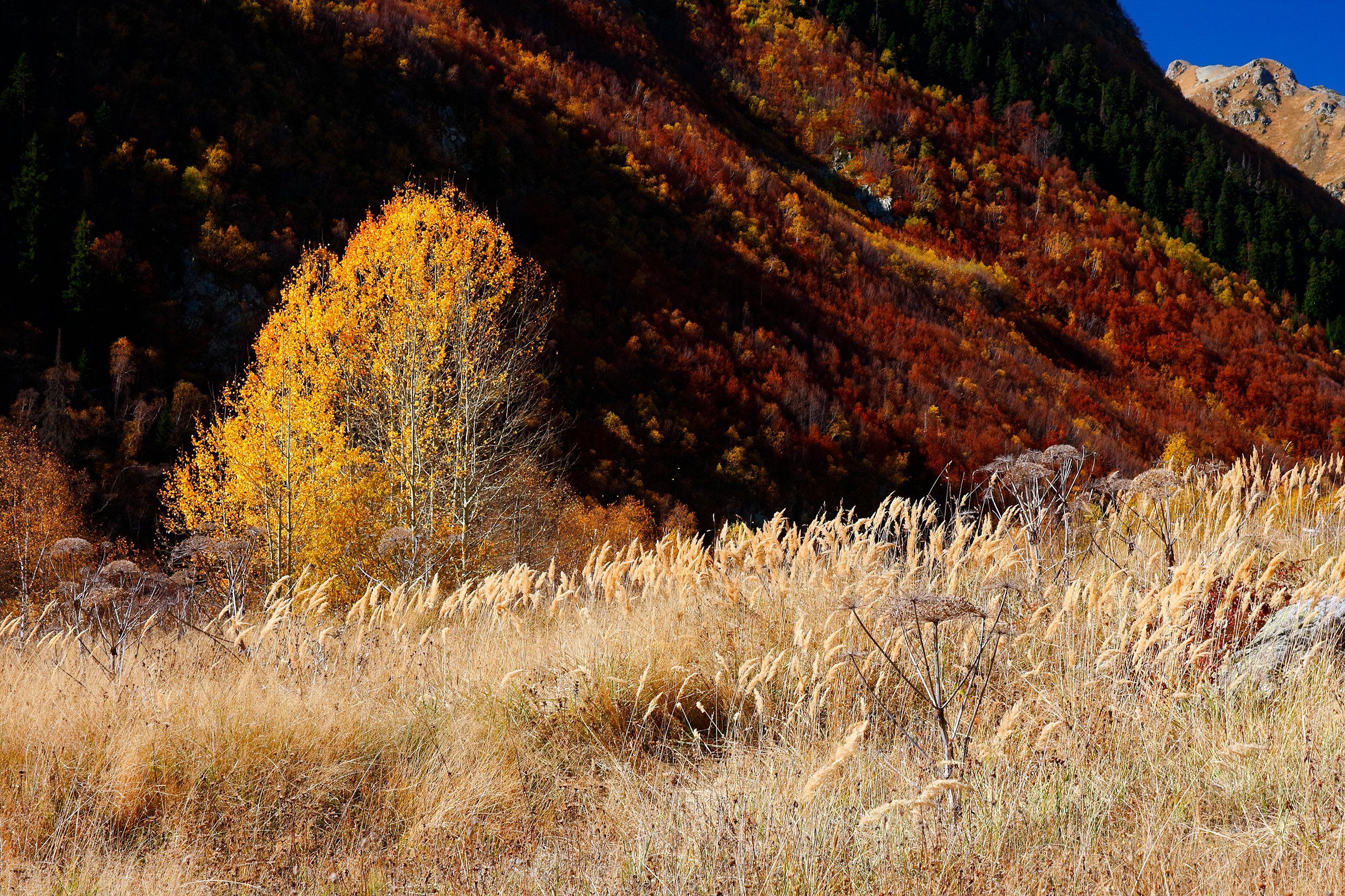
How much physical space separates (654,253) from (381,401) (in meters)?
26.6

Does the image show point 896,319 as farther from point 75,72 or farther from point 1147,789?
Answer: point 1147,789

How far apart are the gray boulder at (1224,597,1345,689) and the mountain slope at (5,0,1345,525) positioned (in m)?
21.5

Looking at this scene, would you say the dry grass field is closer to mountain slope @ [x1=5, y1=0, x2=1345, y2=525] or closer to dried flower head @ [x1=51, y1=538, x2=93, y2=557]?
dried flower head @ [x1=51, y1=538, x2=93, y2=557]

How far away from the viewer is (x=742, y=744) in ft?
9.71

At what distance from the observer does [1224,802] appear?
2.26 metres

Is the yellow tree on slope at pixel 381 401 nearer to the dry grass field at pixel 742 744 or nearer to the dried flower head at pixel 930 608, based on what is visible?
the dry grass field at pixel 742 744

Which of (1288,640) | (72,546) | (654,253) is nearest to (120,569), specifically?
(72,546)

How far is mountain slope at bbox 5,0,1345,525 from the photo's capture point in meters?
28.2

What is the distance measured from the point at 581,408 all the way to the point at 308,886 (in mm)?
28772

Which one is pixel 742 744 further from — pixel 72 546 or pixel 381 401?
pixel 381 401

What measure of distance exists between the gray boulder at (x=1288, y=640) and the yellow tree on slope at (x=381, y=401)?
35.3ft

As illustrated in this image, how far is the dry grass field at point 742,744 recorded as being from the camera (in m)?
2.10

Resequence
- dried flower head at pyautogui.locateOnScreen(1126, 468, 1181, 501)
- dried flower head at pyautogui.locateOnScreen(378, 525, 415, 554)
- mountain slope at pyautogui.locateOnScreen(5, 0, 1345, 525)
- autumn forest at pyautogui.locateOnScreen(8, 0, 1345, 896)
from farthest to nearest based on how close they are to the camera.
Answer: mountain slope at pyautogui.locateOnScreen(5, 0, 1345, 525), dried flower head at pyautogui.locateOnScreen(378, 525, 415, 554), dried flower head at pyautogui.locateOnScreen(1126, 468, 1181, 501), autumn forest at pyautogui.locateOnScreen(8, 0, 1345, 896)

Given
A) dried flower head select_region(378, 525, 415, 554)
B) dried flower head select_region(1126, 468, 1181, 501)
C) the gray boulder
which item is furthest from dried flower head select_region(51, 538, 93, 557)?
dried flower head select_region(1126, 468, 1181, 501)
